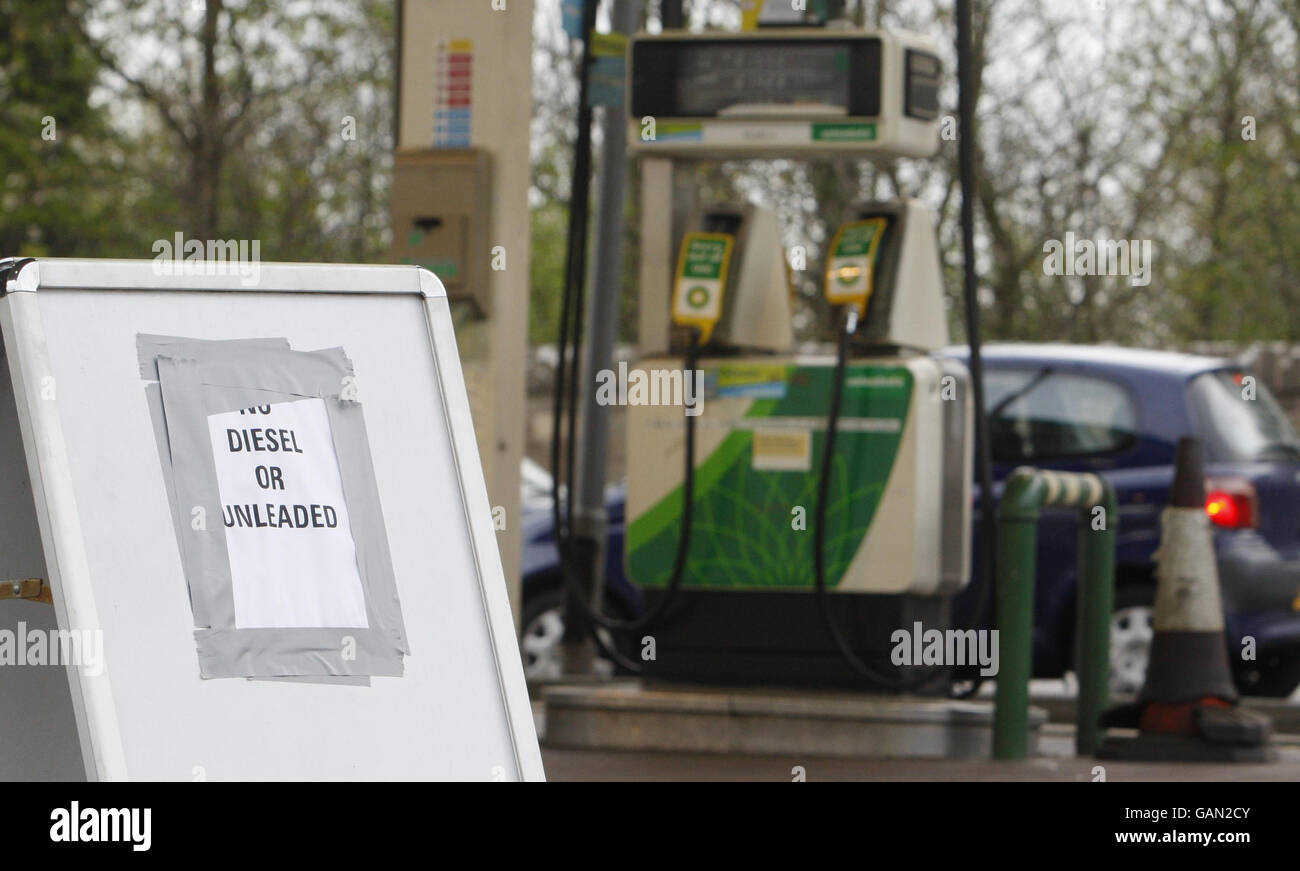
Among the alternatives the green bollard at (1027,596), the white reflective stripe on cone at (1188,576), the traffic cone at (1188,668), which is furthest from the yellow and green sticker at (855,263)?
the white reflective stripe on cone at (1188,576)

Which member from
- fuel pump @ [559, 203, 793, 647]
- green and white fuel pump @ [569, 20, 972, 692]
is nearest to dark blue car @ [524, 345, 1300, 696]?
green and white fuel pump @ [569, 20, 972, 692]

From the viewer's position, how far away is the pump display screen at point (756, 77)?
7.26 meters

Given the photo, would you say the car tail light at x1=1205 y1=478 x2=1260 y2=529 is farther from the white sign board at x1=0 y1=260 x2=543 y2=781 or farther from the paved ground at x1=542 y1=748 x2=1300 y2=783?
the white sign board at x1=0 y1=260 x2=543 y2=781

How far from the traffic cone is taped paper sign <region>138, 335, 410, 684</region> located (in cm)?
A: 422

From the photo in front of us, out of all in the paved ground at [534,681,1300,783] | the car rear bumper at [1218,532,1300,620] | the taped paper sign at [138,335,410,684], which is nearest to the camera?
the taped paper sign at [138,335,410,684]

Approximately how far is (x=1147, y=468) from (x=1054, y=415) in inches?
20.6

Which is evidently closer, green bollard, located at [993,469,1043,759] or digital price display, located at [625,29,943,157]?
green bollard, located at [993,469,1043,759]

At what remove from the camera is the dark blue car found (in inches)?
358

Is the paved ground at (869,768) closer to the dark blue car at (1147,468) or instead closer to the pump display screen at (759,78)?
the dark blue car at (1147,468)

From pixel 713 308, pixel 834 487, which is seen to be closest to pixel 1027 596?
pixel 834 487

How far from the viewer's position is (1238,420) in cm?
942

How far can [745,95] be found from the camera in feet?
24.2
